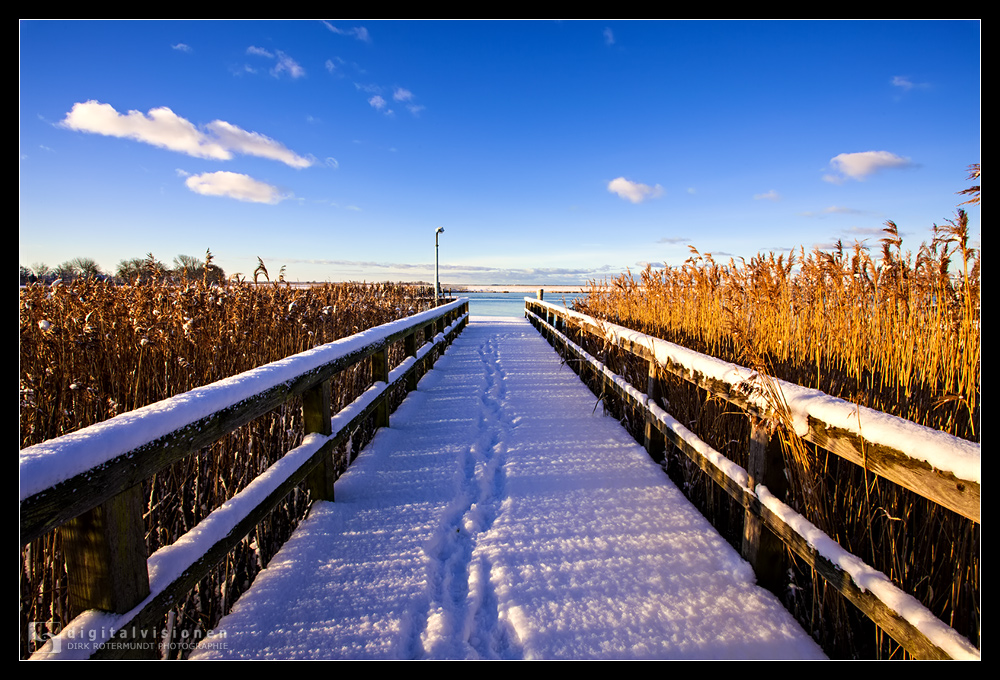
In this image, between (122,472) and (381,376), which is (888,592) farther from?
(381,376)

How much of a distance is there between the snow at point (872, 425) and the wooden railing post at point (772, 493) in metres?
0.15

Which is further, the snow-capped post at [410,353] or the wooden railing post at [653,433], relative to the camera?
the snow-capped post at [410,353]

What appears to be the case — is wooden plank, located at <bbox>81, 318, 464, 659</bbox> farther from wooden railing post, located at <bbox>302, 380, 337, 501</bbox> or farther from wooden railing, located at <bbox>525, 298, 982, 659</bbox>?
wooden railing, located at <bbox>525, 298, 982, 659</bbox>

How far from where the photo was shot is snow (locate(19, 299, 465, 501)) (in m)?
0.89

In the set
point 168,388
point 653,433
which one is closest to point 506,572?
point 653,433

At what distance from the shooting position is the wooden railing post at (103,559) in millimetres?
1050

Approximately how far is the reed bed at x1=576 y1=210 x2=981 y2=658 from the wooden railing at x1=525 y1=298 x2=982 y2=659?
0.11 meters

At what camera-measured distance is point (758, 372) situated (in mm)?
1710

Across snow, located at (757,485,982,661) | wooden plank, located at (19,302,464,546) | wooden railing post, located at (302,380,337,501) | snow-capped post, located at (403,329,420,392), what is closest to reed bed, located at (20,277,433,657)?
wooden railing post, located at (302,380,337,501)

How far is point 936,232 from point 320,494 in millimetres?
3606

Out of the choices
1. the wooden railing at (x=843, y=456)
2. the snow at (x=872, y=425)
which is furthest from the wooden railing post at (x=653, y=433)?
the snow at (x=872, y=425)

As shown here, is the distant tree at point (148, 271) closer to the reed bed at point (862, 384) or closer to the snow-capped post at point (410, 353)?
the snow-capped post at point (410, 353)
